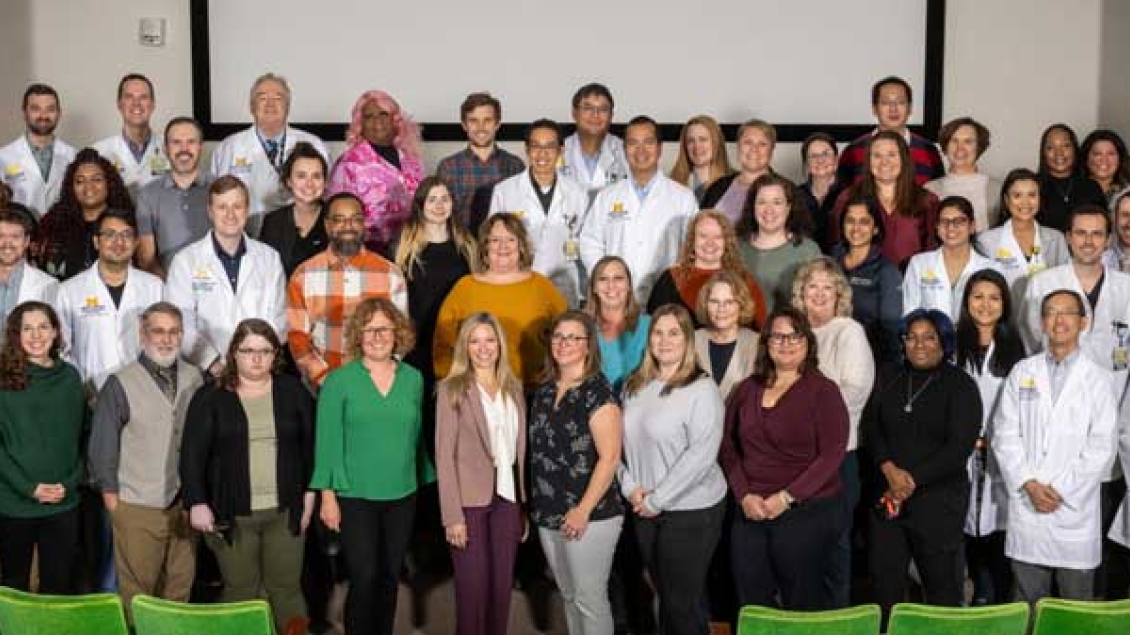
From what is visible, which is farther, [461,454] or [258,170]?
[258,170]

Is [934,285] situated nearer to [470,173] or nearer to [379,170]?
[470,173]

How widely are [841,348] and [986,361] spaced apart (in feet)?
2.32

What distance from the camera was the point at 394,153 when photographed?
621 centimetres

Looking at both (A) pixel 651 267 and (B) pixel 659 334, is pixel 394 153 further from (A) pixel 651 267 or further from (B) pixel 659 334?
(B) pixel 659 334

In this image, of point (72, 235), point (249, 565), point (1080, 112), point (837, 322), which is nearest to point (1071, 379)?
point (837, 322)

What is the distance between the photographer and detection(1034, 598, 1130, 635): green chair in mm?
3283

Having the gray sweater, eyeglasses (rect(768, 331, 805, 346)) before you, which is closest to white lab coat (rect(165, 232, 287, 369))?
the gray sweater

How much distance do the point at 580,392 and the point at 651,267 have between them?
1.54m

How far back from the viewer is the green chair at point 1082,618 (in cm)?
328

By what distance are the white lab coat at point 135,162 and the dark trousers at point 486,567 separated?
2779 millimetres

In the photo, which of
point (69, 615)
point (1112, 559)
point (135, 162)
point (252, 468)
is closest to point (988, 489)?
point (1112, 559)

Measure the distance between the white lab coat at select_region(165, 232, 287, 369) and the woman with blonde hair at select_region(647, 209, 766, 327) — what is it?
5.19ft

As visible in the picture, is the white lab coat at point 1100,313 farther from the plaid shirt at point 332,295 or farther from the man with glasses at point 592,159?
the plaid shirt at point 332,295

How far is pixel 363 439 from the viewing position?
4566 millimetres
